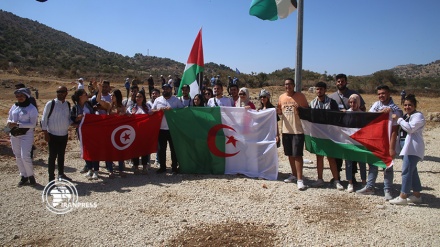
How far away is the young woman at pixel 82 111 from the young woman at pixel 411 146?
234 inches

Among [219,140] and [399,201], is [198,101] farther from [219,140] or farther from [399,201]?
[399,201]

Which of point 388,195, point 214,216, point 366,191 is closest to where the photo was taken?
point 214,216

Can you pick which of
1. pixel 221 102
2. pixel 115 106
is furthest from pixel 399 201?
pixel 115 106

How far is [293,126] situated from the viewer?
6336 mm

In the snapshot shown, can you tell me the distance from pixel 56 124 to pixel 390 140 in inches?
248

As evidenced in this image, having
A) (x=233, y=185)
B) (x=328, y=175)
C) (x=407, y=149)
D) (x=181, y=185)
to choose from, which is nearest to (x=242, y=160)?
(x=233, y=185)

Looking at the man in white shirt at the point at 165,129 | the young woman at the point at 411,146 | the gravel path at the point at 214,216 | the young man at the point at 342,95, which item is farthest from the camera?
the man in white shirt at the point at 165,129

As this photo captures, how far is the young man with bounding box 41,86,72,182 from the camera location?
20.5 ft

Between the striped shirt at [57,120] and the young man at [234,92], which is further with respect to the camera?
the young man at [234,92]

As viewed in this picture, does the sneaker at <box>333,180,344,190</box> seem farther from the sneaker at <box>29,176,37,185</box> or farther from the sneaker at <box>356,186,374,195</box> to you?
the sneaker at <box>29,176,37,185</box>

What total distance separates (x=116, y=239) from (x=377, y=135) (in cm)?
482

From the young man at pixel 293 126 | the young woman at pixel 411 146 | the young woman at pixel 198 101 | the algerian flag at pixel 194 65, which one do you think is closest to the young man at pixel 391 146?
the young woman at pixel 411 146

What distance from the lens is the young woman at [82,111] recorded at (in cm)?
667

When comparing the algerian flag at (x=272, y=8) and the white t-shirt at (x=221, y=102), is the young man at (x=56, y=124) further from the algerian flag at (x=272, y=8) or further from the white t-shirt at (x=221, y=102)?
the algerian flag at (x=272, y=8)
